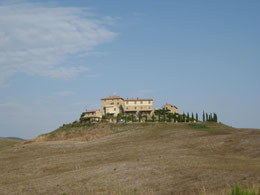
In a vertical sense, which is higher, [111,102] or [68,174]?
[111,102]

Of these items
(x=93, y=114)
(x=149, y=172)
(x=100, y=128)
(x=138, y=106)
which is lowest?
(x=149, y=172)

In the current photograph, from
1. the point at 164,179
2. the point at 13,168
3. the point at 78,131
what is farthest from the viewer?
the point at 78,131

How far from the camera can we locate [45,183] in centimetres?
3397

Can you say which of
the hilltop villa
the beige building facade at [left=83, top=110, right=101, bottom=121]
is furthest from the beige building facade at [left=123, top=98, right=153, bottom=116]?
the beige building facade at [left=83, top=110, right=101, bottom=121]

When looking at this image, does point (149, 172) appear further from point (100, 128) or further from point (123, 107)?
point (123, 107)

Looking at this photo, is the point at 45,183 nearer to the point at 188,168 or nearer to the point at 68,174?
the point at 68,174

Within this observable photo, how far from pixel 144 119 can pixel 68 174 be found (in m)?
78.4

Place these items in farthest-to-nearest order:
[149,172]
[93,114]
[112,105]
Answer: [93,114] < [112,105] < [149,172]

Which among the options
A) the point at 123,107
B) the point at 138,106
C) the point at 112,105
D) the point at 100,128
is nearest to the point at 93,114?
the point at 112,105

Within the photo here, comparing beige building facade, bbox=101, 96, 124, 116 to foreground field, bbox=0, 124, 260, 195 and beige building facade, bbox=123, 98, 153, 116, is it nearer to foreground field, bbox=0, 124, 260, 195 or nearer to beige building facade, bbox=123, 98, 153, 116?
beige building facade, bbox=123, 98, 153, 116

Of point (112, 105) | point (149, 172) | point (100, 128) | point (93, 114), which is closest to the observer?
point (149, 172)

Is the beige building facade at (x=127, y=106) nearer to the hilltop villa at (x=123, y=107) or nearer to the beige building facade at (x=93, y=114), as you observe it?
the hilltop villa at (x=123, y=107)

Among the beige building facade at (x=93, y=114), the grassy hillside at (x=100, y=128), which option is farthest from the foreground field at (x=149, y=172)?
the beige building facade at (x=93, y=114)

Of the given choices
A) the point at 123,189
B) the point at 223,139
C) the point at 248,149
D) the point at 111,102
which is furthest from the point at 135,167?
the point at 111,102
